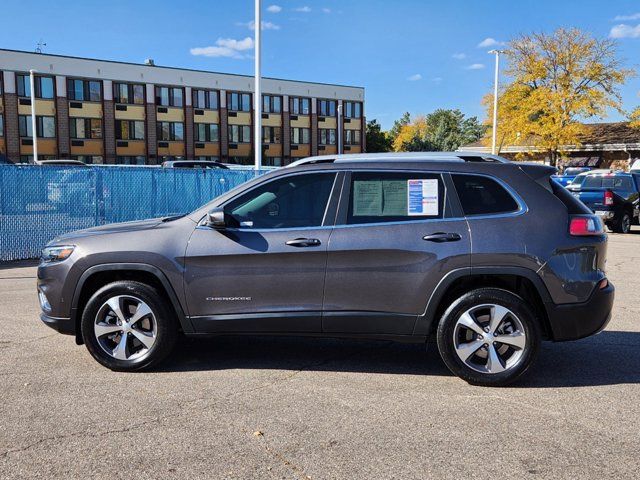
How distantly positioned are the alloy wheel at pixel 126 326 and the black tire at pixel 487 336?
236 centimetres

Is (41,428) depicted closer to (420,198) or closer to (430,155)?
(420,198)

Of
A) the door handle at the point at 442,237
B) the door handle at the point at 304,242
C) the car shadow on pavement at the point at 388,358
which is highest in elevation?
the door handle at the point at 442,237

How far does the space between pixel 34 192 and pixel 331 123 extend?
53.9 metres

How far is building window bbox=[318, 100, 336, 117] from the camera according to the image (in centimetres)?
6362

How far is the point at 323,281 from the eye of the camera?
493 cm

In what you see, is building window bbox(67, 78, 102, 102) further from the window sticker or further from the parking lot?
the window sticker

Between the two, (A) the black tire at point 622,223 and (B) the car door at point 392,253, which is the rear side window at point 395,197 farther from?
(A) the black tire at point 622,223

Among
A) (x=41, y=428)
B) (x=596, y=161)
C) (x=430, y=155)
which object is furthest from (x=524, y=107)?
(x=41, y=428)

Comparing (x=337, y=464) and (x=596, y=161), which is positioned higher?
(x=596, y=161)

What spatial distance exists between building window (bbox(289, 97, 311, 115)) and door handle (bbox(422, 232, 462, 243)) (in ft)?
190

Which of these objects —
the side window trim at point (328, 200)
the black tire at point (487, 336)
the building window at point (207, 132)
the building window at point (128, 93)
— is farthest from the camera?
the building window at point (207, 132)

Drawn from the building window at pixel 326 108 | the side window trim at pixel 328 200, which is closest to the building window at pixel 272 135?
the building window at pixel 326 108

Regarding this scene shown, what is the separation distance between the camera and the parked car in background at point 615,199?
19.2 metres

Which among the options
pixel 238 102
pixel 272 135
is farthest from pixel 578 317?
pixel 272 135
